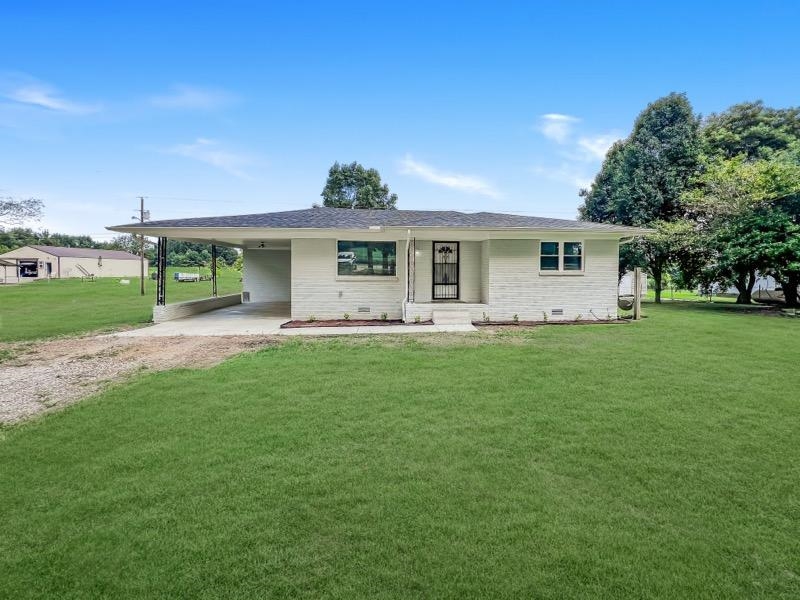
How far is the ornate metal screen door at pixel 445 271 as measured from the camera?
45.0ft

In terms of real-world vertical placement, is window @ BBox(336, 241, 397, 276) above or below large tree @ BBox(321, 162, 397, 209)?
below

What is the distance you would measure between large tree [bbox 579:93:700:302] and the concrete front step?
40.1ft

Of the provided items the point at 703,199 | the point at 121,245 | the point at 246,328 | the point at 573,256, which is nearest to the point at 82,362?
the point at 246,328

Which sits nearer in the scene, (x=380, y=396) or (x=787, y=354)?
(x=380, y=396)

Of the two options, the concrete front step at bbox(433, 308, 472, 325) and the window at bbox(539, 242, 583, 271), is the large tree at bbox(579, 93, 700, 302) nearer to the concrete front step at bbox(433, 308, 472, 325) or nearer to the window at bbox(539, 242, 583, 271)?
the window at bbox(539, 242, 583, 271)

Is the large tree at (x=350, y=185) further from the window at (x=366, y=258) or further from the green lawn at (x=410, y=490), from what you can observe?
the green lawn at (x=410, y=490)

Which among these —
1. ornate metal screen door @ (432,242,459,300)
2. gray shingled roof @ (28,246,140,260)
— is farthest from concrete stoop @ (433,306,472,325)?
gray shingled roof @ (28,246,140,260)

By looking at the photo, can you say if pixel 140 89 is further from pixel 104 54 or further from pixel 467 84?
pixel 467 84

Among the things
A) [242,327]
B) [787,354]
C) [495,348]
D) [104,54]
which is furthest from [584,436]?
[104,54]

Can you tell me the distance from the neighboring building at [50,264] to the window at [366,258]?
165ft

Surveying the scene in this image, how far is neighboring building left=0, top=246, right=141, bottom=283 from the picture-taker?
49.0m

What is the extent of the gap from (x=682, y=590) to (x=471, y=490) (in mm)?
1334

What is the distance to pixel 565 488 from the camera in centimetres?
310

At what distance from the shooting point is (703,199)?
685 inches
